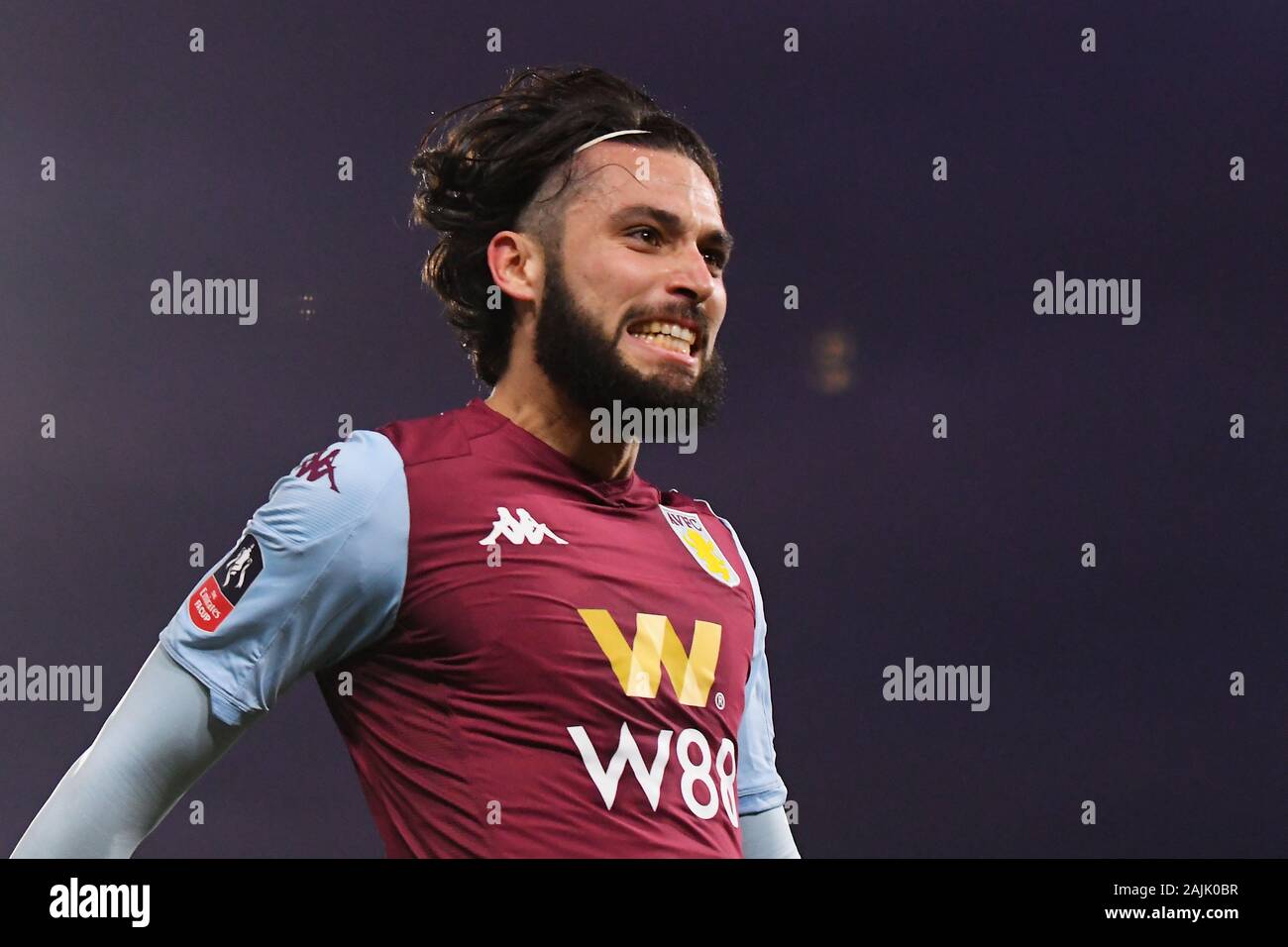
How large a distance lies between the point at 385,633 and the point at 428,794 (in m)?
0.46

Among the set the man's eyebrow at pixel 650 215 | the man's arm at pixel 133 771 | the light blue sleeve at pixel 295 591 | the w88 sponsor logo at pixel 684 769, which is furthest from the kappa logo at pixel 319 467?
the man's eyebrow at pixel 650 215

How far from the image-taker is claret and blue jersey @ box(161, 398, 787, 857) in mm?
3732

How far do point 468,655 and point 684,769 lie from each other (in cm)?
72

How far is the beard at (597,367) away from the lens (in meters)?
4.38

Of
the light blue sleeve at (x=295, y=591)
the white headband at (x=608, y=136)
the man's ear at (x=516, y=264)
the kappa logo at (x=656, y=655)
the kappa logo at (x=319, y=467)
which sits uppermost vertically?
the white headband at (x=608, y=136)

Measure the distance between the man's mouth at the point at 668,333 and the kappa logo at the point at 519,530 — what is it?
2.27 feet

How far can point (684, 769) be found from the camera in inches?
159

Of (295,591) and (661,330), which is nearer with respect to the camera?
(295,591)

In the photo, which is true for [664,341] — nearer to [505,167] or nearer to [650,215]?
[650,215]

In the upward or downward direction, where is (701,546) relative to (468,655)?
upward

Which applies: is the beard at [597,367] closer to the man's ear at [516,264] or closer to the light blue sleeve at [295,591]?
the man's ear at [516,264]

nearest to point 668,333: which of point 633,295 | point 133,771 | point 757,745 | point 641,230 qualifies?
point 633,295
